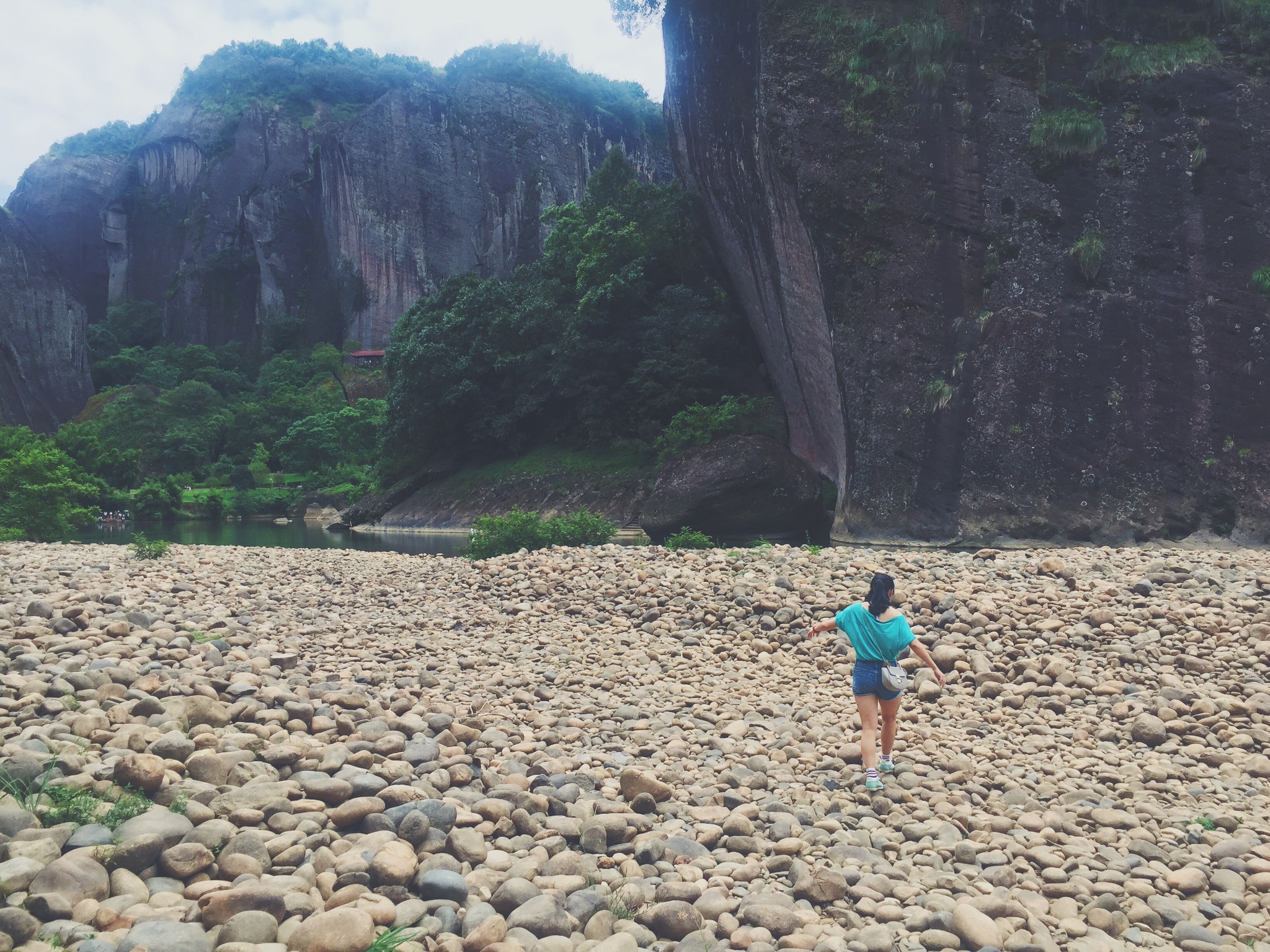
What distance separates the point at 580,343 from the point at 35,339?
130ft

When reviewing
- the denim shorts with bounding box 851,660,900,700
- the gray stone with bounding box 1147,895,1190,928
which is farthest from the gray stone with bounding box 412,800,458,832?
the gray stone with bounding box 1147,895,1190,928

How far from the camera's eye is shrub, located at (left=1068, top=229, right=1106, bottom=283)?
51.0 feet

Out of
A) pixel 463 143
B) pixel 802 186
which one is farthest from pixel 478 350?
pixel 463 143

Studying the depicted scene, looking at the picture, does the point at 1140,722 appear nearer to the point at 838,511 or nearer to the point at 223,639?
the point at 223,639

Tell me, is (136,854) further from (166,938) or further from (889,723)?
(889,723)

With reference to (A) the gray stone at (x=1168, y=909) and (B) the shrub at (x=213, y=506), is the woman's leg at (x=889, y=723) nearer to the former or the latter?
(A) the gray stone at (x=1168, y=909)

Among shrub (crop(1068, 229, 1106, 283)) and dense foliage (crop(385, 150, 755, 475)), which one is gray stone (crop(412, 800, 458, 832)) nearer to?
shrub (crop(1068, 229, 1106, 283))

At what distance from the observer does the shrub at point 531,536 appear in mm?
14125

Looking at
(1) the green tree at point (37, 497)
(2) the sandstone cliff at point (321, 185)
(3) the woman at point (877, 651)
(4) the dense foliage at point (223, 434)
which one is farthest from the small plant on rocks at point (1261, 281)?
(2) the sandstone cliff at point (321, 185)

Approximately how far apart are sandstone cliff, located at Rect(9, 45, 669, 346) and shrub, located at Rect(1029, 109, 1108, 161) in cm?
5401

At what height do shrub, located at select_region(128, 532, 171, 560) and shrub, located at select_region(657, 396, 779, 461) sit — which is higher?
shrub, located at select_region(657, 396, 779, 461)

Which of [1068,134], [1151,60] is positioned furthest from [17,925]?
[1151,60]

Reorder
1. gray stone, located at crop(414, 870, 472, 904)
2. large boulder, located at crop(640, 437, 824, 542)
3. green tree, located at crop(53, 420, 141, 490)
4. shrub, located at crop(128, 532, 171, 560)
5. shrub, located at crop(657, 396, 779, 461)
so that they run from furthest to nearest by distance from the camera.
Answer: green tree, located at crop(53, 420, 141, 490) < shrub, located at crop(657, 396, 779, 461) < large boulder, located at crop(640, 437, 824, 542) < shrub, located at crop(128, 532, 171, 560) < gray stone, located at crop(414, 870, 472, 904)

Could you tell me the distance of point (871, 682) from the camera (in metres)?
5.02
